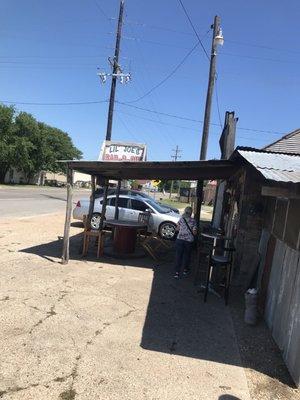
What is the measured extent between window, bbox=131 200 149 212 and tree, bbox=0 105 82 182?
1790 inches

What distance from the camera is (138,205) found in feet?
60.7

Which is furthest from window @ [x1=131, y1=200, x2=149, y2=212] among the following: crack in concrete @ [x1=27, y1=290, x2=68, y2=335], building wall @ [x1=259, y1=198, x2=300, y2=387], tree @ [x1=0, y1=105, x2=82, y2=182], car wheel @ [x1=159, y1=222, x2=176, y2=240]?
tree @ [x1=0, y1=105, x2=82, y2=182]

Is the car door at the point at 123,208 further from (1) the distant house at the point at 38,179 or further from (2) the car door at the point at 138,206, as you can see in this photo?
(1) the distant house at the point at 38,179

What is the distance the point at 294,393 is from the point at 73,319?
9.98ft

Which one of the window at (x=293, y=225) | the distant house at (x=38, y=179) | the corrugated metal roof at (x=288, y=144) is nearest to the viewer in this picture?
the window at (x=293, y=225)

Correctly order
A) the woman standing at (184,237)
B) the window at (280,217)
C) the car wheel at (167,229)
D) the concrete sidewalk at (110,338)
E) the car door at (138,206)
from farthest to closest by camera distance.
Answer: the car door at (138,206) < the car wheel at (167,229) < the woman standing at (184,237) < the window at (280,217) < the concrete sidewalk at (110,338)

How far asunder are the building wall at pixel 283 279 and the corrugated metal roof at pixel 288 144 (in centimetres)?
662

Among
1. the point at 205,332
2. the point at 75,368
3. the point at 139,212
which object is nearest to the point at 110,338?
the point at 75,368

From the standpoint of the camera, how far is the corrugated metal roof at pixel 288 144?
1496cm

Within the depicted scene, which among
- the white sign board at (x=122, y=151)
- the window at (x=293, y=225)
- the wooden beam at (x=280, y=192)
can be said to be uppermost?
the white sign board at (x=122, y=151)

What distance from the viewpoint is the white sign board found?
17375 millimetres

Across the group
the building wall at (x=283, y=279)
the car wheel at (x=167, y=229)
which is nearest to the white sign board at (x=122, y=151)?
the car wheel at (x=167, y=229)

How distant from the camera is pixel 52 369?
4879 mm

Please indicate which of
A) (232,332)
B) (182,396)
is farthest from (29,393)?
(232,332)
